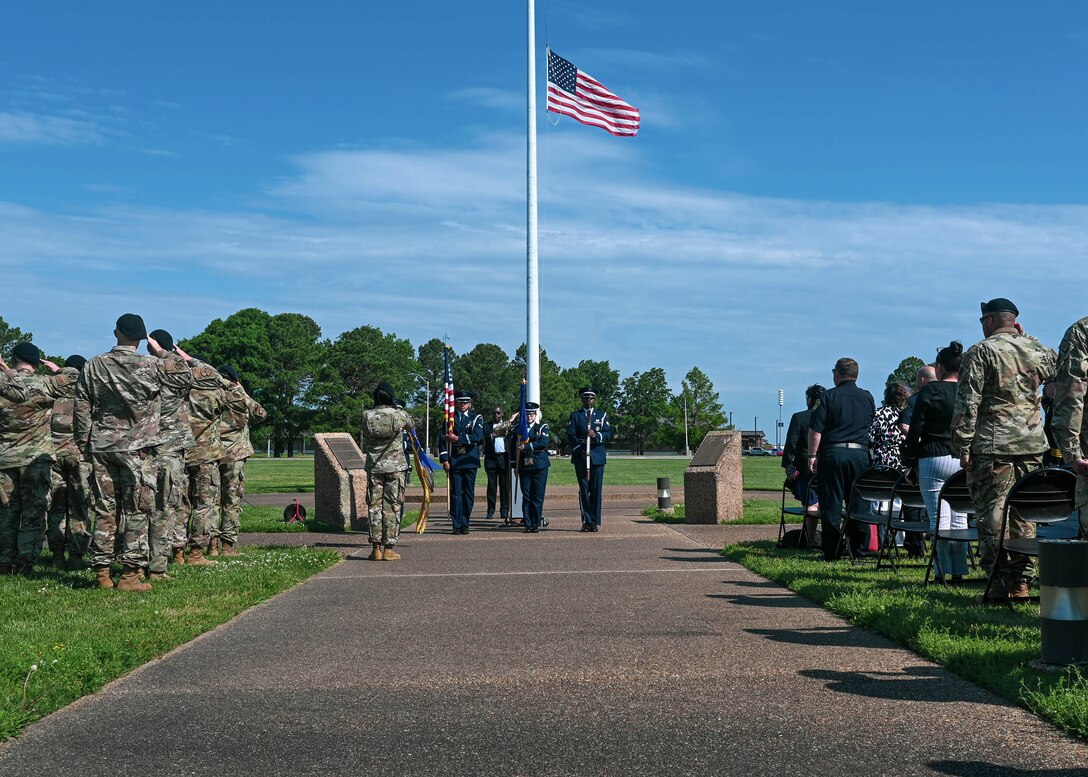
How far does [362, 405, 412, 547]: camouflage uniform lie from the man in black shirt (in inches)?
180

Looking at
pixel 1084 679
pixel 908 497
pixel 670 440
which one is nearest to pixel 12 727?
pixel 1084 679

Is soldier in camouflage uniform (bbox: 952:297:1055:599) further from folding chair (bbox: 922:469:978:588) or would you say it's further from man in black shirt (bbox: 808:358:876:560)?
man in black shirt (bbox: 808:358:876:560)

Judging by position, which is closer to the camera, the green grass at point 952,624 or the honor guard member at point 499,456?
the green grass at point 952,624

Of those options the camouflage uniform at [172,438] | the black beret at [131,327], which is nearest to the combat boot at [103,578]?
the camouflage uniform at [172,438]

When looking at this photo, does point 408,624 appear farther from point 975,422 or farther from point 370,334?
point 370,334

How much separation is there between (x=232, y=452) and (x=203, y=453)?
678mm

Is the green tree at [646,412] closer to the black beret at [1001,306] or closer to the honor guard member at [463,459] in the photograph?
the honor guard member at [463,459]

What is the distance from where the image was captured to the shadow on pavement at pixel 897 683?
18.6 ft

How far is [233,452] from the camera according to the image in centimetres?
1323

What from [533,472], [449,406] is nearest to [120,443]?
[533,472]

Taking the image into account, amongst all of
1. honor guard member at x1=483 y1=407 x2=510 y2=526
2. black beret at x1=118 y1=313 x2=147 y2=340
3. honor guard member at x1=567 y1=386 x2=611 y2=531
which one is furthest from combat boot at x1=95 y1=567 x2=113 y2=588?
honor guard member at x1=483 y1=407 x2=510 y2=526

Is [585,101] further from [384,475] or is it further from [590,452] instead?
[384,475]

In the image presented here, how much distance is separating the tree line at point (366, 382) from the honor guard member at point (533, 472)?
208ft

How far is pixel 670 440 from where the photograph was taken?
130m
